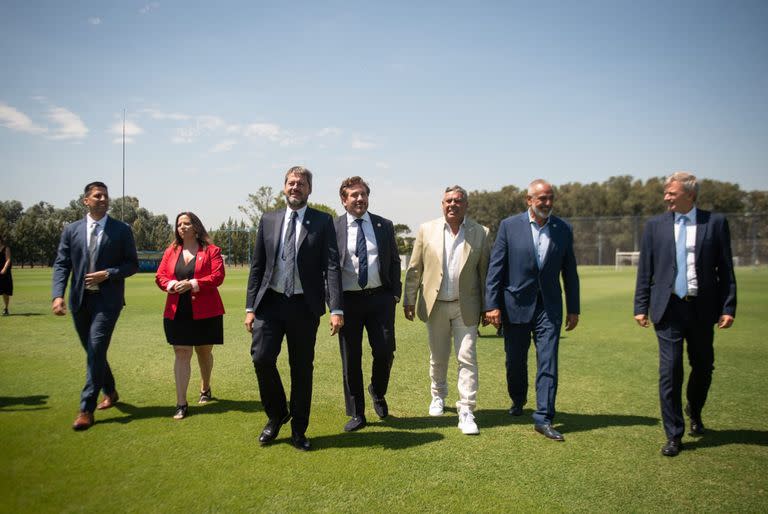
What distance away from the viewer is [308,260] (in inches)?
173

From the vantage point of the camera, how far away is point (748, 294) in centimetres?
1938

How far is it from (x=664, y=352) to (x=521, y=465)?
1.66 meters

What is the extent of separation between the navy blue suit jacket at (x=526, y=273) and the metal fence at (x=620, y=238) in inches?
1908

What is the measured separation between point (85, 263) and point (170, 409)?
5.59 ft

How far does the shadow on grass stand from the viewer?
432 centimetres

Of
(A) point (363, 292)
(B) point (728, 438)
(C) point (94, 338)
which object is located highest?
(A) point (363, 292)

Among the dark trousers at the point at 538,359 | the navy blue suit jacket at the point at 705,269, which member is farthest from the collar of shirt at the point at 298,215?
the navy blue suit jacket at the point at 705,269

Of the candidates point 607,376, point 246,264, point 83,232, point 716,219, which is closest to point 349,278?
point 83,232

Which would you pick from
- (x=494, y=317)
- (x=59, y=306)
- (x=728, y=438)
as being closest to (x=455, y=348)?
(x=494, y=317)

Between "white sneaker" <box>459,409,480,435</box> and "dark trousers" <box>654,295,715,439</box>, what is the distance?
5.08 ft

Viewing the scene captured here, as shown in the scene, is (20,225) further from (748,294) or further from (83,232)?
(748,294)

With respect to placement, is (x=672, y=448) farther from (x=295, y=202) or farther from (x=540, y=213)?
(x=295, y=202)

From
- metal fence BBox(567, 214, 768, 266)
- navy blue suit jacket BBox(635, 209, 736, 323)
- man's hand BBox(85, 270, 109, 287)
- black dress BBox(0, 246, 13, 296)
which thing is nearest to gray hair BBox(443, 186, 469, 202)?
navy blue suit jacket BBox(635, 209, 736, 323)

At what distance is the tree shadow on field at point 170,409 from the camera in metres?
5.09
